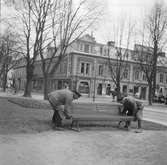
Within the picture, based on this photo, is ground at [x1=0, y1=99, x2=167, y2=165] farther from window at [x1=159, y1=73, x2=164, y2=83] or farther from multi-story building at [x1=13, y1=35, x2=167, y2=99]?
window at [x1=159, y1=73, x2=164, y2=83]

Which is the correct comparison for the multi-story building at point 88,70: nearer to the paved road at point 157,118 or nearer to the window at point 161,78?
the window at point 161,78

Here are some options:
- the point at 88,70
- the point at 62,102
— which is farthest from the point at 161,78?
the point at 62,102

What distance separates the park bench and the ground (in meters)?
0.42

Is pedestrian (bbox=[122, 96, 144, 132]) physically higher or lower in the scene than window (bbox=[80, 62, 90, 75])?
lower

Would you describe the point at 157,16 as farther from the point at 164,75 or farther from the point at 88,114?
the point at 164,75

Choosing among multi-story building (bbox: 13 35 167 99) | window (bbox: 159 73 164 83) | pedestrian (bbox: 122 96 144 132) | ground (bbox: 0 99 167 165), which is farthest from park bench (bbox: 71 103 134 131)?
window (bbox: 159 73 164 83)

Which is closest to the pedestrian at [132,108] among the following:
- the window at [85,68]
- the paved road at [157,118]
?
the paved road at [157,118]

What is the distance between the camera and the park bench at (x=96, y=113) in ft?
30.9

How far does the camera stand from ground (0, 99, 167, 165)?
566 cm

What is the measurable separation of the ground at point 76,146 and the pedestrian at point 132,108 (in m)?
0.90

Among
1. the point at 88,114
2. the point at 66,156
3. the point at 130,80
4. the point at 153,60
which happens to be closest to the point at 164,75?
the point at 130,80

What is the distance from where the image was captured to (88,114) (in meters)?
10.2

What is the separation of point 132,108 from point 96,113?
1.46m

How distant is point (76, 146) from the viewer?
272 inches
